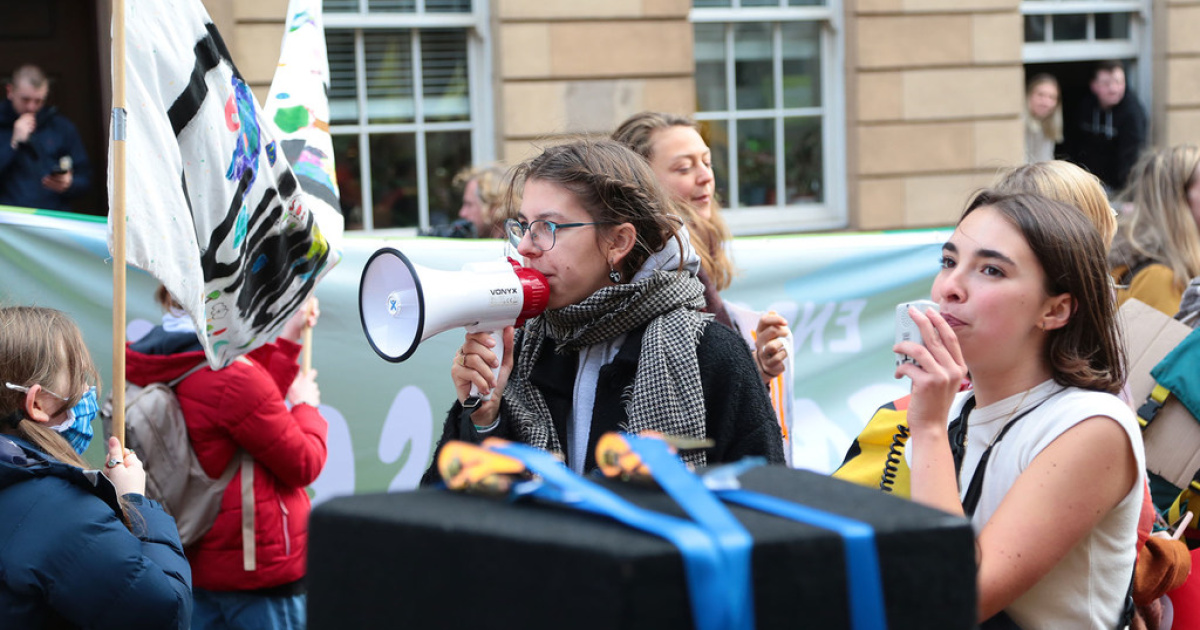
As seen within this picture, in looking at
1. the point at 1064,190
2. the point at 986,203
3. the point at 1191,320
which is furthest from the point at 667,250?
the point at 1191,320

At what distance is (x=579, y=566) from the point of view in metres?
0.98

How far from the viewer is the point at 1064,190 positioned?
130 inches

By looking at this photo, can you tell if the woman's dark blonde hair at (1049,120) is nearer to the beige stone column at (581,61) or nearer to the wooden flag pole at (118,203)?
the beige stone column at (581,61)

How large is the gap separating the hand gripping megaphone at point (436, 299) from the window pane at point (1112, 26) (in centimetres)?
1004

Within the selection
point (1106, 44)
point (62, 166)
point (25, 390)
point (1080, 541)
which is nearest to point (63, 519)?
point (25, 390)

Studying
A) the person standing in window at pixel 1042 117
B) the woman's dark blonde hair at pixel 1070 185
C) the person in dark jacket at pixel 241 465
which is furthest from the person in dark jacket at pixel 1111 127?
the person in dark jacket at pixel 241 465

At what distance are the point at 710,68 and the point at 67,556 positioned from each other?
812cm

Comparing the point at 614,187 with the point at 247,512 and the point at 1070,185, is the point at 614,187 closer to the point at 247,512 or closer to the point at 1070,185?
the point at 1070,185

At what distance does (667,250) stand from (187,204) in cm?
117

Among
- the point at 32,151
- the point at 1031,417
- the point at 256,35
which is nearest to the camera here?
the point at 1031,417

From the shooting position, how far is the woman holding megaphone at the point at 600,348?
89.6 inches

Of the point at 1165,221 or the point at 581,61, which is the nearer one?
the point at 1165,221

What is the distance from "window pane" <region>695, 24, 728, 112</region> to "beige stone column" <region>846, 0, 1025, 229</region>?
3.37 ft

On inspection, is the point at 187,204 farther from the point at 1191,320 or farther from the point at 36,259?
the point at 1191,320
